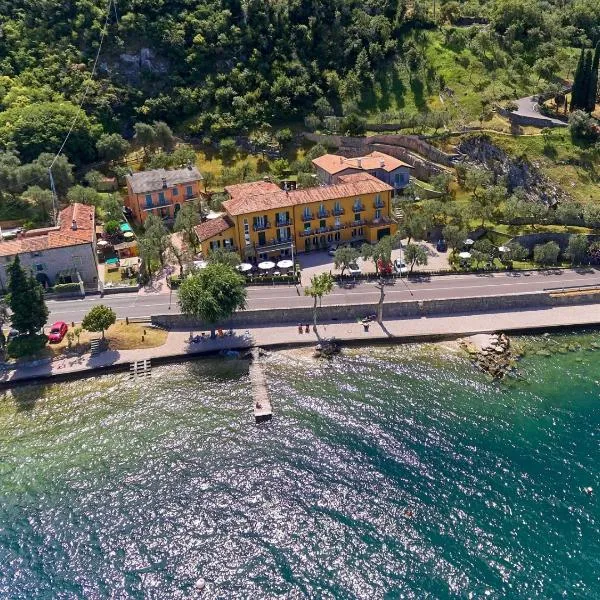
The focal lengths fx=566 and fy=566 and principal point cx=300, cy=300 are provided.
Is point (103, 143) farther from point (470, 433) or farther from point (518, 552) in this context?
point (518, 552)

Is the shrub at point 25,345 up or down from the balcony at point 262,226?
down

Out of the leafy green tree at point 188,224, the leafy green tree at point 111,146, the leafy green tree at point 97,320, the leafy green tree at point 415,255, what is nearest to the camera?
the leafy green tree at point 97,320

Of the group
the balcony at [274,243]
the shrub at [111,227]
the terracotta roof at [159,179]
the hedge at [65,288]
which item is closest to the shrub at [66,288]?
the hedge at [65,288]

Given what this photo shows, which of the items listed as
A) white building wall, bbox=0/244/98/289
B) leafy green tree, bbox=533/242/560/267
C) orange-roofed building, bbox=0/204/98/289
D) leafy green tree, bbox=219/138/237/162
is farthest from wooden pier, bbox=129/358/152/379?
leafy green tree, bbox=219/138/237/162

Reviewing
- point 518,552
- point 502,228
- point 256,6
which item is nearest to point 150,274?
point 502,228

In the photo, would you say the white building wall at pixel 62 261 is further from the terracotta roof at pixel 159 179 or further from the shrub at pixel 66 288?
the terracotta roof at pixel 159 179

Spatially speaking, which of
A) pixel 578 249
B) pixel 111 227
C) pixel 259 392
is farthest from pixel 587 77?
pixel 111 227
